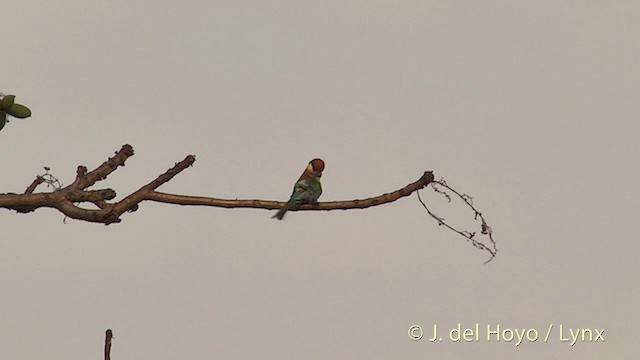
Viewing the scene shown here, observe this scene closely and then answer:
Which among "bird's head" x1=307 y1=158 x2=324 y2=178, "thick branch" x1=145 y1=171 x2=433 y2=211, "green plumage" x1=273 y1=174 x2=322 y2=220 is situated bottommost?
"thick branch" x1=145 y1=171 x2=433 y2=211

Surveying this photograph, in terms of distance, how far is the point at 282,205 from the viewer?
5703 millimetres

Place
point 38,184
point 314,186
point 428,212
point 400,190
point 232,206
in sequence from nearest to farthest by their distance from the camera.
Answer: point 232,206
point 400,190
point 428,212
point 38,184
point 314,186

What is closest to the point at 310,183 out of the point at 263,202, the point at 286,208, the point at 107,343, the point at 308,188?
the point at 308,188

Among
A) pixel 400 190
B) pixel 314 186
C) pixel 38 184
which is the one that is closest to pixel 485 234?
pixel 400 190

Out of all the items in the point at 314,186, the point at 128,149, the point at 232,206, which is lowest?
the point at 232,206

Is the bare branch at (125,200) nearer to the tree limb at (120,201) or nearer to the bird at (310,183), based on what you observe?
the tree limb at (120,201)

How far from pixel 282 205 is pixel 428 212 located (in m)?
1.08

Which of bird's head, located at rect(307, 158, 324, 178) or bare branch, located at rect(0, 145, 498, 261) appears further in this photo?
bird's head, located at rect(307, 158, 324, 178)

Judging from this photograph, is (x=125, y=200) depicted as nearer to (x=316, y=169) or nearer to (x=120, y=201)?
(x=120, y=201)

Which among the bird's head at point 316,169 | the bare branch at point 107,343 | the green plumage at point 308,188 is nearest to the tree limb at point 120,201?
the bare branch at point 107,343

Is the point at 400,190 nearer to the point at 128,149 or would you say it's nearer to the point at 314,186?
the point at 128,149

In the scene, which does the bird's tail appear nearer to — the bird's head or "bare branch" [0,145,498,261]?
"bare branch" [0,145,498,261]

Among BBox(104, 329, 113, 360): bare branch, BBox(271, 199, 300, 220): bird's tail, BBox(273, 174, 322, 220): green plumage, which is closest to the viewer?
BBox(104, 329, 113, 360): bare branch

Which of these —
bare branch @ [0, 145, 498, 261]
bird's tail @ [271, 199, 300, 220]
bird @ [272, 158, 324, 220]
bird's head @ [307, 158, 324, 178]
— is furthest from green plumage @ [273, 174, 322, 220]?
bare branch @ [0, 145, 498, 261]
